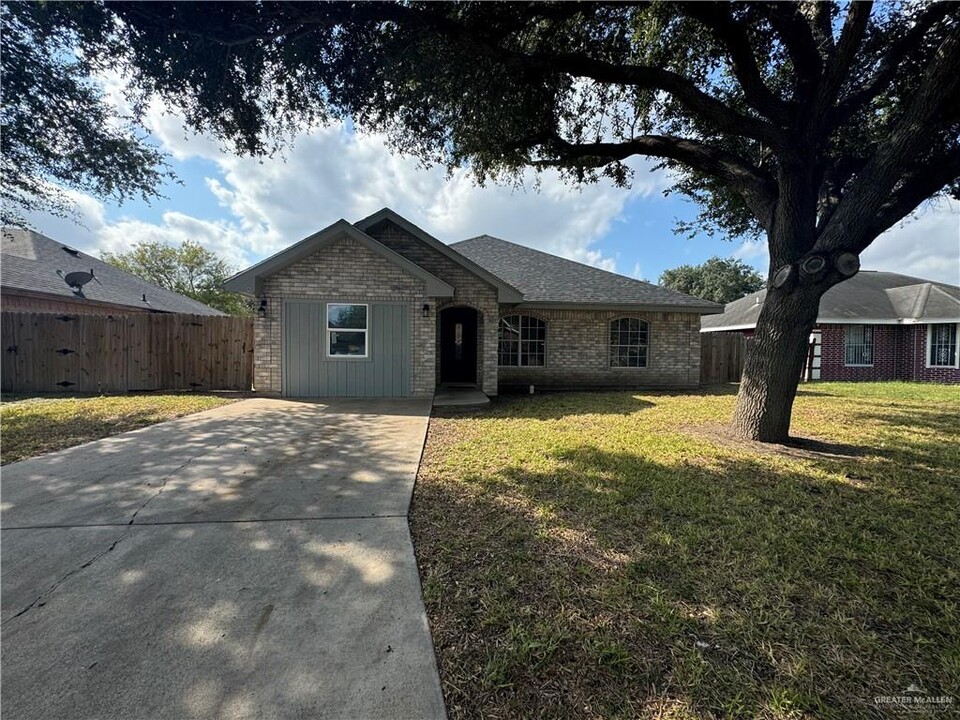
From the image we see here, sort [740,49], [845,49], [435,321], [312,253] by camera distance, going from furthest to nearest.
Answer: [435,321] < [312,253] < [740,49] < [845,49]

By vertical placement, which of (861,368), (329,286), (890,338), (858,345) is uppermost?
(329,286)

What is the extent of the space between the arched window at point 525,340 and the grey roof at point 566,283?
0.95 m

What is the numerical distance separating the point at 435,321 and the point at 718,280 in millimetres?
47304

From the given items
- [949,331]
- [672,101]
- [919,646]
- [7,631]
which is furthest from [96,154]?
[949,331]

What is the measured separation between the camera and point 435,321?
9.70 m

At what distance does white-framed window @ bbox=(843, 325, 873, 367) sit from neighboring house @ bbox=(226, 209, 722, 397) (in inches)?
401

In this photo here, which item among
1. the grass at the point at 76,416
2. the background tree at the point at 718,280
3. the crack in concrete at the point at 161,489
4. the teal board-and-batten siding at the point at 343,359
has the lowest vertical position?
the crack in concrete at the point at 161,489

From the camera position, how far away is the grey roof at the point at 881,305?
16484 mm

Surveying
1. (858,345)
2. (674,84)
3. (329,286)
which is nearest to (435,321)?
(329,286)

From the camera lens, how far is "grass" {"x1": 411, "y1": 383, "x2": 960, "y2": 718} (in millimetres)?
1770

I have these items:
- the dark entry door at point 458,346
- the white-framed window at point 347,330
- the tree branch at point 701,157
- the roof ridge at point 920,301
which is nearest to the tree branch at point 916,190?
the tree branch at point 701,157

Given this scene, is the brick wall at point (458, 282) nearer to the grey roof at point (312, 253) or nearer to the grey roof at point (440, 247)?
the grey roof at point (440, 247)

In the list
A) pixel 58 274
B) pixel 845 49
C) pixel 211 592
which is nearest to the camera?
pixel 211 592

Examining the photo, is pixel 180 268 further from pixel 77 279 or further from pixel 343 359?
pixel 343 359
